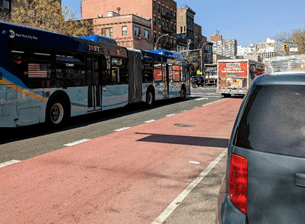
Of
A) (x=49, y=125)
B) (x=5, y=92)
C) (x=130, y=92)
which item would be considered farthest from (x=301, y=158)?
(x=130, y=92)

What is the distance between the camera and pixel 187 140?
28.9 ft

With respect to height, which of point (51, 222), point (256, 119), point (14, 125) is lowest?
point (51, 222)

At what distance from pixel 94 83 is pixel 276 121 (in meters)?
11.4

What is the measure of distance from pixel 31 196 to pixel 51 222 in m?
1.03

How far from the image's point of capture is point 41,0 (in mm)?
36469

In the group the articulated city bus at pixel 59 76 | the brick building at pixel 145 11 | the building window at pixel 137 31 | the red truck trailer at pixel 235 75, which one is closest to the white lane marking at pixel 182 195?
the articulated city bus at pixel 59 76

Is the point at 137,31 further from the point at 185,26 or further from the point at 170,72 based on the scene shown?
the point at 170,72

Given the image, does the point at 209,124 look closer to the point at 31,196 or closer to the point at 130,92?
the point at 130,92

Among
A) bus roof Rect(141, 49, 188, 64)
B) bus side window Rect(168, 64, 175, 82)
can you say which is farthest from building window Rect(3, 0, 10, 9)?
bus side window Rect(168, 64, 175, 82)

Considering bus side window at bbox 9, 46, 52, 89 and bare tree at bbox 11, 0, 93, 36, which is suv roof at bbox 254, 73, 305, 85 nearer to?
bus side window at bbox 9, 46, 52, 89

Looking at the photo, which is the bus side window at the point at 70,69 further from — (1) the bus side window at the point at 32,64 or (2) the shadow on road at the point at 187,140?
(2) the shadow on road at the point at 187,140

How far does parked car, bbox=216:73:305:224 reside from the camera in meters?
2.03

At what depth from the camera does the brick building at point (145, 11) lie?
6444cm

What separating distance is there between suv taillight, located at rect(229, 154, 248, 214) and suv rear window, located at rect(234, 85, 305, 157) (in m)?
0.12
